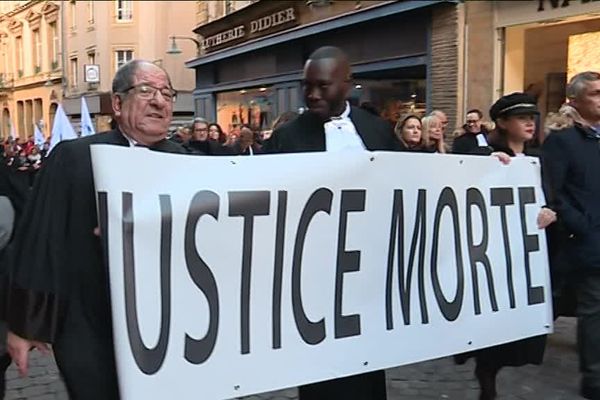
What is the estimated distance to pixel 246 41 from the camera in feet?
67.7

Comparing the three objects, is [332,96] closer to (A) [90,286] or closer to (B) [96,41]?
(A) [90,286]

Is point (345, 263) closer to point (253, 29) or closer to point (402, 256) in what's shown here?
point (402, 256)

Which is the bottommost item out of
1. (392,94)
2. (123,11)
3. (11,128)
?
(11,128)

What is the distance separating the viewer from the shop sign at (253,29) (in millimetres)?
17859

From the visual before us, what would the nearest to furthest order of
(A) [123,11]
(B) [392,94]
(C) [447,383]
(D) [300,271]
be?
1. (D) [300,271]
2. (C) [447,383]
3. (B) [392,94]
4. (A) [123,11]

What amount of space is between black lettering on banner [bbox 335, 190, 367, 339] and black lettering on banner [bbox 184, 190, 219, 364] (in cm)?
56

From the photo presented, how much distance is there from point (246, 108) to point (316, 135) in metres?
17.7

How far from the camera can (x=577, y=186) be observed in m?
4.20

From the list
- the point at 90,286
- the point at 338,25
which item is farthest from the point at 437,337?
the point at 338,25

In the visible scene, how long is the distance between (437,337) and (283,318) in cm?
83

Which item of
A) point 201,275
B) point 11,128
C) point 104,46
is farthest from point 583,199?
point 104,46

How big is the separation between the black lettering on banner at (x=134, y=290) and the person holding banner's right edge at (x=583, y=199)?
2.25 m

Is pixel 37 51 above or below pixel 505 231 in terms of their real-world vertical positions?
above

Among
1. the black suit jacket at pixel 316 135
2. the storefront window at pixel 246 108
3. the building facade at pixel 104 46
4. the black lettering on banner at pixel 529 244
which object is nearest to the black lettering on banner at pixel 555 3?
the black lettering on banner at pixel 529 244
